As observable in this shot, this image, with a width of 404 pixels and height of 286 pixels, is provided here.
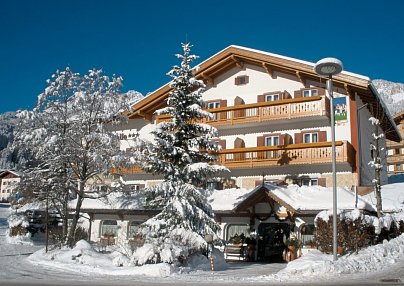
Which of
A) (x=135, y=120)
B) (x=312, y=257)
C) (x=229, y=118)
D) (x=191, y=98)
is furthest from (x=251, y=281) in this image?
(x=135, y=120)

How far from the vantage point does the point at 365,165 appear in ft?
94.6

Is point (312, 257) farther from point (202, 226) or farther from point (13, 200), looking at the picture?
point (13, 200)

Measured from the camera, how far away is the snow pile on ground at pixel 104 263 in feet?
55.7

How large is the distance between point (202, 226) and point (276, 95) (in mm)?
13281

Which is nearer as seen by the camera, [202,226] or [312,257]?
[312,257]

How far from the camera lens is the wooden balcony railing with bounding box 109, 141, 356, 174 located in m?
25.7

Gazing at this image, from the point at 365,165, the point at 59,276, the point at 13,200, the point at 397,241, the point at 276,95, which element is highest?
the point at 276,95

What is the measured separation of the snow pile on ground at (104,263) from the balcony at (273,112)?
10.5 metres

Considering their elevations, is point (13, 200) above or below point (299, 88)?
below

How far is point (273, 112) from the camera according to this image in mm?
28359

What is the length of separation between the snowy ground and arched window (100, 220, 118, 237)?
30.6 ft

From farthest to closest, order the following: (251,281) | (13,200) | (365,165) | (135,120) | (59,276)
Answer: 1. (135,120)
2. (365,165)
3. (13,200)
4. (59,276)
5. (251,281)

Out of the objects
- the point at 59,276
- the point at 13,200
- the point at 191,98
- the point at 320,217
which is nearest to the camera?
the point at 59,276

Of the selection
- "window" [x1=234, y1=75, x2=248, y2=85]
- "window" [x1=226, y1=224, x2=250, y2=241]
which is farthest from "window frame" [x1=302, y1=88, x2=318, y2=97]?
"window" [x1=226, y1=224, x2=250, y2=241]
